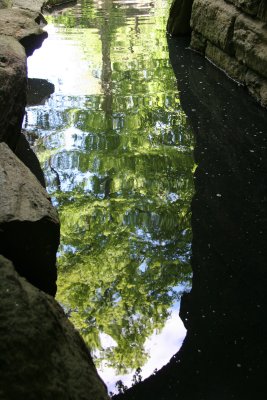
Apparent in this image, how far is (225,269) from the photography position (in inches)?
124

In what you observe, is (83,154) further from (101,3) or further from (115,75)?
(101,3)

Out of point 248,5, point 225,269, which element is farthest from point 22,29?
point 225,269

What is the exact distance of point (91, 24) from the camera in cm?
1044

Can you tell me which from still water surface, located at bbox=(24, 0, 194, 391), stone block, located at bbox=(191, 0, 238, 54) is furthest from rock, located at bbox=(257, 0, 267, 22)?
still water surface, located at bbox=(24, 0, 194, 391)

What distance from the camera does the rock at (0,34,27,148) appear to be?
3.92 m

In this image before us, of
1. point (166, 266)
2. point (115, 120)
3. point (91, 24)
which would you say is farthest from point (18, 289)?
point (91, 24)

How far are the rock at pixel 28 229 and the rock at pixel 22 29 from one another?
15.1 feet

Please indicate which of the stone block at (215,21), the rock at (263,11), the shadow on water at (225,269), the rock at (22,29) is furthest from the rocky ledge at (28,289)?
the stone block at (215,21)

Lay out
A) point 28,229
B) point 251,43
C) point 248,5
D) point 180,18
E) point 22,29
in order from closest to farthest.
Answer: point 28,229 → point 251,43 → point 248,5 → point 22,29 → point 180,18

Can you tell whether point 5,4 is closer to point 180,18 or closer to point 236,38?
point 180,18

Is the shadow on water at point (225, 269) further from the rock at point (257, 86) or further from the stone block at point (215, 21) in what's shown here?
the stone block at point (215, 21)

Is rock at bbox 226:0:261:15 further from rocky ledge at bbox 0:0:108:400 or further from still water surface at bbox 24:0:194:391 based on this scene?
rocky ledge at bbox 0:0:108:400

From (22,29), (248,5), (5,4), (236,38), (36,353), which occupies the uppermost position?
(36,353)

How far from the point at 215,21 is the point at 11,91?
4293mm
